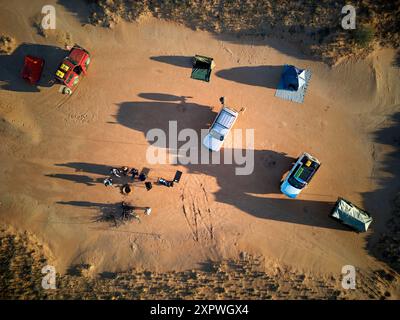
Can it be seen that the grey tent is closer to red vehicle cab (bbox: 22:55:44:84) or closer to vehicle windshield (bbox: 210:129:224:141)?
vehicle windshield (bbox: 210:129:224:141)

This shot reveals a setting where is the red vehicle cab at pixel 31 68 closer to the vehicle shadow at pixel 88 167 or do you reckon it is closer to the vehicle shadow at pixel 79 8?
the vehicle shadow at pixel 79 8

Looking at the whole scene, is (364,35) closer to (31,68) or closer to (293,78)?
(293,78)

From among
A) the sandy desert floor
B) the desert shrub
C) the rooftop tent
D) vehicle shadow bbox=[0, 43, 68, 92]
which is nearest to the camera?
the desert shrub

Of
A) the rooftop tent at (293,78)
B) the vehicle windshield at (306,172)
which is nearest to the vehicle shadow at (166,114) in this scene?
the rooftop tent at (293,78)

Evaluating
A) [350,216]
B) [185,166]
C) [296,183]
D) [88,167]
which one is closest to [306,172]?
[296,183]

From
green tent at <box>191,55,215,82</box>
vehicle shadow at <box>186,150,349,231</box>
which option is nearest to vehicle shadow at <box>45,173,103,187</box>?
vehicle shadow at <box>186,150,349,231</box>
